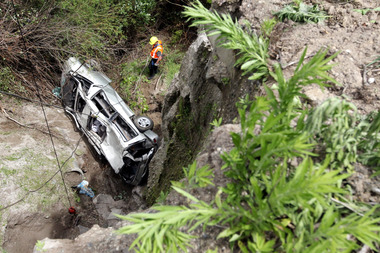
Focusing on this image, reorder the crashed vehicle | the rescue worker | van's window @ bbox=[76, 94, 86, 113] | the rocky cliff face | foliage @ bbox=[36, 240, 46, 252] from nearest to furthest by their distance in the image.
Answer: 1. foliage @ bbox=[36, 240, 46, 252]
2. the rocky cliff face
3. the crashed vehicle
4. van's window @ bbox=[76, 94, 86, 113]
5. the rescue worker

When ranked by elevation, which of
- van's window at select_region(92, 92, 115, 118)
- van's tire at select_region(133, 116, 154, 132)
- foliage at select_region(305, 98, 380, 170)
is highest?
foliage at select_region(305, 98, 380, 170)

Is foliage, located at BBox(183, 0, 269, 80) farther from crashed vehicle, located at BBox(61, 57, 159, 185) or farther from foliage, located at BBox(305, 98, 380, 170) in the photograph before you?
crashed vehicle, located at BBox(61, 57, 159, 185)

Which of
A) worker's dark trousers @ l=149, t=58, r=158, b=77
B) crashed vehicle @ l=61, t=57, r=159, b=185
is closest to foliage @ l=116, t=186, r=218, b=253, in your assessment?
crashed vehicle @ l=61, t=57, r=159, b=185

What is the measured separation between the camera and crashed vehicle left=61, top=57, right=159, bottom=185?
6.81 metres

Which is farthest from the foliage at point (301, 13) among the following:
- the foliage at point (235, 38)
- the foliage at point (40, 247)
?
the foliage at point (40, 247)

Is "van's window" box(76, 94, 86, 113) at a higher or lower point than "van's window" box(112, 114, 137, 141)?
higher

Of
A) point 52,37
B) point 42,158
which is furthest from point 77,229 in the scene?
point 52,37

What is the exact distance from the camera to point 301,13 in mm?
3275

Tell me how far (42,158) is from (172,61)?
509cm

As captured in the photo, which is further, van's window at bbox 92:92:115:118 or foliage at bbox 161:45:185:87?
foliage at bbox 161:45:185:87

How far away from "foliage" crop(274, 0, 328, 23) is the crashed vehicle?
178 inches

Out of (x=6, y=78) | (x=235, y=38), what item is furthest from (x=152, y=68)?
(x=235, y=38)

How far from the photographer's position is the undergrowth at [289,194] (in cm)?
139

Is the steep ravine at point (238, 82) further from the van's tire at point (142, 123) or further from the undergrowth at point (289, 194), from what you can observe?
the van's tire at point (142, 123)
